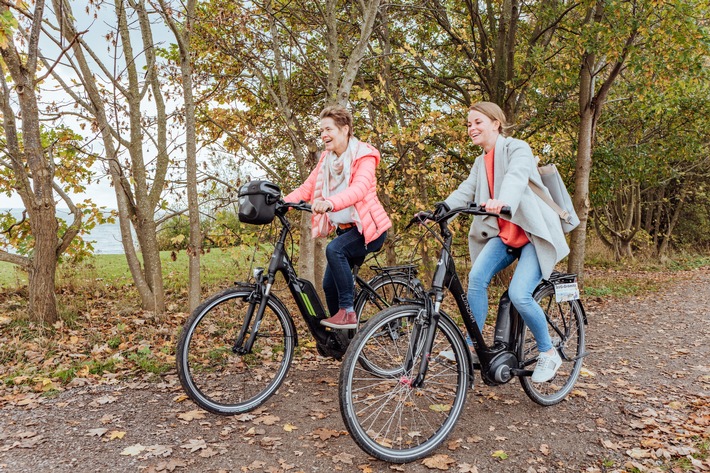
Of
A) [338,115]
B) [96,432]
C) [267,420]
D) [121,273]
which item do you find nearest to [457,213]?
[338,115]

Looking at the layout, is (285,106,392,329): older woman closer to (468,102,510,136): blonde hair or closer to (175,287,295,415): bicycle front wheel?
(175,287,295,415): bicycle front wheel

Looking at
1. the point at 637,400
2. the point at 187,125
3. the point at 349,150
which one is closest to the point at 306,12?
the point at 187,125

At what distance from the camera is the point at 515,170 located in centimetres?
360

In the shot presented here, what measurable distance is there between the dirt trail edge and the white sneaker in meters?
0.35

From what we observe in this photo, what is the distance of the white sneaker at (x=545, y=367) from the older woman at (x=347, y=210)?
1374mm

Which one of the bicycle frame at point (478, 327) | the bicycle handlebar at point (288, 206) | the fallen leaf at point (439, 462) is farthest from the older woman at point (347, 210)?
the fallen leaf at point (439, 462)

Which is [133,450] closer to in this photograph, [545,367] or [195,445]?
[195,445]

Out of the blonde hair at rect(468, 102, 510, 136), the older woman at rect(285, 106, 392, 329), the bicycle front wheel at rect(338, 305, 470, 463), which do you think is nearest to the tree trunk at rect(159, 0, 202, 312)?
the older woman at rect(285, 106, 392, 329)

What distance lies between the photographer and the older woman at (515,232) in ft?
12.1

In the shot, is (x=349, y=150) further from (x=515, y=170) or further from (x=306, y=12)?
(x=306, y=12)

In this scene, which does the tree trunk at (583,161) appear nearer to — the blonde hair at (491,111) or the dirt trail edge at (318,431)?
A: the dirt trail edge at (318,431)

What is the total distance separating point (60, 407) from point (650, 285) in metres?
12.2

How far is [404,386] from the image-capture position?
10.8 ft

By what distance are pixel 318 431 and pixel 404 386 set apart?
75 cm
